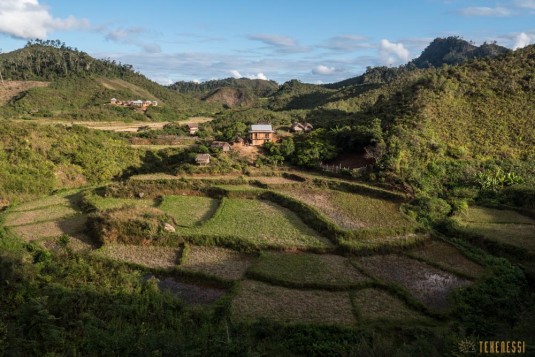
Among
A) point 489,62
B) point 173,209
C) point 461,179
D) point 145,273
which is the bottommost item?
point 145,273

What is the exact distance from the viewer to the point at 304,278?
56.2ft

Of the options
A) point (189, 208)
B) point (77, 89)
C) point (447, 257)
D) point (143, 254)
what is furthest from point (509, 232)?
point (77, 89)

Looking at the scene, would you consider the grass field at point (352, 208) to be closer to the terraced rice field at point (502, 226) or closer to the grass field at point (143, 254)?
the terraced rice field at point (502, 226)

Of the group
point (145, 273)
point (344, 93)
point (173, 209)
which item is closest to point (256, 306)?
point (145, 273)

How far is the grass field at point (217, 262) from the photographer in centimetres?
1809

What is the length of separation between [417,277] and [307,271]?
498 centimetres

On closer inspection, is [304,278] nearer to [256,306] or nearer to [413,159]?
[256,306]

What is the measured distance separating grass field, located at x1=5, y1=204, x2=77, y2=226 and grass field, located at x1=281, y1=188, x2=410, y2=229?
1546 cm

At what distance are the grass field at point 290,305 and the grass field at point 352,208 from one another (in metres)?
6.32

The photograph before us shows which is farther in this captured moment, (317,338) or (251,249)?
(251,249)

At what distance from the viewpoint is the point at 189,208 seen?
2606 centimetres

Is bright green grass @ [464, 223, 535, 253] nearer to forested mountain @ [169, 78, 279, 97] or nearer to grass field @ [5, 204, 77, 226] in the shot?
grass field @ [5, 204, 77, 226]

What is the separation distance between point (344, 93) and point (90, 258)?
7284cm

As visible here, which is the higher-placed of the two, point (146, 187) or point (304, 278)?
point (146, 187)
